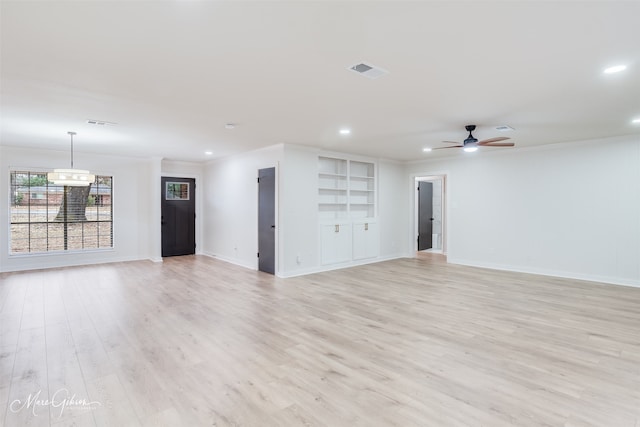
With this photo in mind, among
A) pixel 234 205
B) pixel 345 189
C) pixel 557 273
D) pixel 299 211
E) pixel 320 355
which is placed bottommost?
pixel 320 355

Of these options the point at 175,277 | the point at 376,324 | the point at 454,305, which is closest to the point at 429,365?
the point at 376,324

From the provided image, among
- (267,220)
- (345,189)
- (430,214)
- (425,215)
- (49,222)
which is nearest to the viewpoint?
(267,220)

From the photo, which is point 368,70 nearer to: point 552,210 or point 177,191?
point 552,210

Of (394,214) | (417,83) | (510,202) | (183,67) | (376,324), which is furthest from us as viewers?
(394,214)

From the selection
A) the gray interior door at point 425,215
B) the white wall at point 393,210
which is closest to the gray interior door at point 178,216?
the white wall at point 393,210

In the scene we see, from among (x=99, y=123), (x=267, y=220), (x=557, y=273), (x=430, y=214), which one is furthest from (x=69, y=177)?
(x=430, y=214)

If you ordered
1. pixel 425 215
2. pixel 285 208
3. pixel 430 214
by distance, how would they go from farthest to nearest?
pixel 430 214, pixel 425 215, pixel 285 208

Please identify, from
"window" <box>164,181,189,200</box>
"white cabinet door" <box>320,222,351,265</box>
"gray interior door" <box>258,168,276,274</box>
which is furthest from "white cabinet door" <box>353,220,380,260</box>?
"window" <box>164,181,189,200</box>

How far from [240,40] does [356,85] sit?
1.25 metres

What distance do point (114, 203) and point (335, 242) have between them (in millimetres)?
5299

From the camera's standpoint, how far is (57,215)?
6.96m

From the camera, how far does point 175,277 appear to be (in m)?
6.06

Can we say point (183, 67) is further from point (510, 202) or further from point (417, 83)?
point (510, 202)

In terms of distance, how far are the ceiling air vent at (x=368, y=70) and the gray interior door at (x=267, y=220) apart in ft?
12.0
